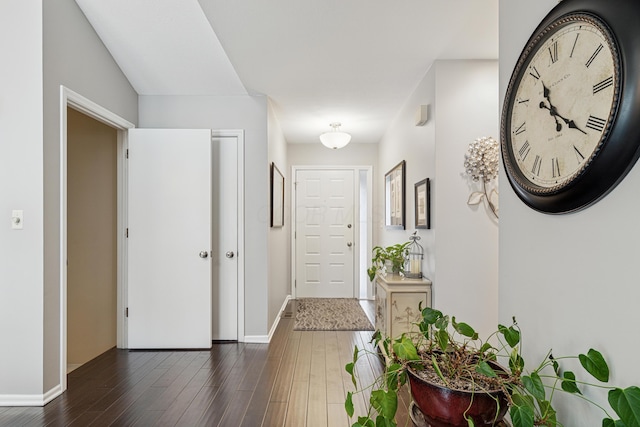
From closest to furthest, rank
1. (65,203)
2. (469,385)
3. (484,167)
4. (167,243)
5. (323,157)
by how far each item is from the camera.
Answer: (469,385), (65,203), (484,167), (167,243), (323,157)

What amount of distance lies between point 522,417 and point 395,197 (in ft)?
11.9

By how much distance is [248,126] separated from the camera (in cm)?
376

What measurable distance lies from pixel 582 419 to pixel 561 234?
494 millimetres

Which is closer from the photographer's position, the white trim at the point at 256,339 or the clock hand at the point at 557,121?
the clock hand at the point at 557,121

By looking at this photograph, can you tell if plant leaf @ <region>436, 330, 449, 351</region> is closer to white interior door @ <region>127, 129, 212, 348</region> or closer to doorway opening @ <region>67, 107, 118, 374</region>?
white interior door @ <region>127, 129, 212, 348</region>

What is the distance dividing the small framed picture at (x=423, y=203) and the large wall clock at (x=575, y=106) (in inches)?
69.1

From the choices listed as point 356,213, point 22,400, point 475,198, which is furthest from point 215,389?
point 356,213

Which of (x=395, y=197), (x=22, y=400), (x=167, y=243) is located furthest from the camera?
(x=395, y=197)

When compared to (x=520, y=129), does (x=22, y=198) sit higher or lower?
lower

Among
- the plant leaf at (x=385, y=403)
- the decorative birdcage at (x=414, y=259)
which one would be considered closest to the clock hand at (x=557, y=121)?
the plant leaf at (x=385, y=403)

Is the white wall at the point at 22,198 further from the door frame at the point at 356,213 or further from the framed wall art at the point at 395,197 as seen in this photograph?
the door frame at the point at 356,213

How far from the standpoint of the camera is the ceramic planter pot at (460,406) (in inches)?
40.8


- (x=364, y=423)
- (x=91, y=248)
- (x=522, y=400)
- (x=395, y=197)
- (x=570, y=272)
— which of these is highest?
(x=395, y=197)

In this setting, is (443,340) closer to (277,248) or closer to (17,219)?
(17,219)
